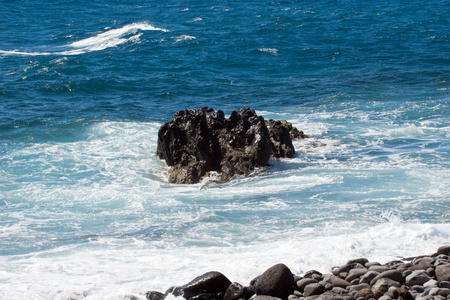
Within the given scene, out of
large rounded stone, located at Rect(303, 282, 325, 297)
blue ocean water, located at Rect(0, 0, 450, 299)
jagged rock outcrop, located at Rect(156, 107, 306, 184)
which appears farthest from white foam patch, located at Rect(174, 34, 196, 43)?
large rounded stone, located at Rect(303, 282, 325, 297)

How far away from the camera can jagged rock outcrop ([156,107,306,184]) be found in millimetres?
11711

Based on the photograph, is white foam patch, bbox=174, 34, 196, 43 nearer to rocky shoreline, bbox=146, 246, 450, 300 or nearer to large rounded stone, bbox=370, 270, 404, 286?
rocky shoreline, bbox=146, 246, 450, 300

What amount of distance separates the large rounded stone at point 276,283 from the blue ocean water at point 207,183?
18.0 inches

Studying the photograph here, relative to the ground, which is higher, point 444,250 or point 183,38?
point 183,38

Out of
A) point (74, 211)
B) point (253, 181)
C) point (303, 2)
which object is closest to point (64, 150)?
point (74, 211)

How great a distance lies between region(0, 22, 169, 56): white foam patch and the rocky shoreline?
26.1 m

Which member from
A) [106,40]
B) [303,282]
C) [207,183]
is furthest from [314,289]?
[106,40]

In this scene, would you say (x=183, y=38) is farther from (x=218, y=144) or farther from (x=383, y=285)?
(x=383, y=285)

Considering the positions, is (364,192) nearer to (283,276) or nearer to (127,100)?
(283,276)

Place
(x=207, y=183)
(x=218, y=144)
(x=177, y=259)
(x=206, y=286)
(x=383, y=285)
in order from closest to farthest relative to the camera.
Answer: (x=383, y=285) → (x=206, y=286) → (x=177, y=259) → (x=207, y=183) → (x=218, y=144)

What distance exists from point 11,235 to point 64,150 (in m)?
6.58

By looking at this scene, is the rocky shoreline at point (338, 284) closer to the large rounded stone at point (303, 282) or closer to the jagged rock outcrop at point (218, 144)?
the large rounded stone at point (303, 282)

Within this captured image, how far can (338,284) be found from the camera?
18.5 feet

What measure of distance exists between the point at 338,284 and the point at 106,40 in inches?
1178
